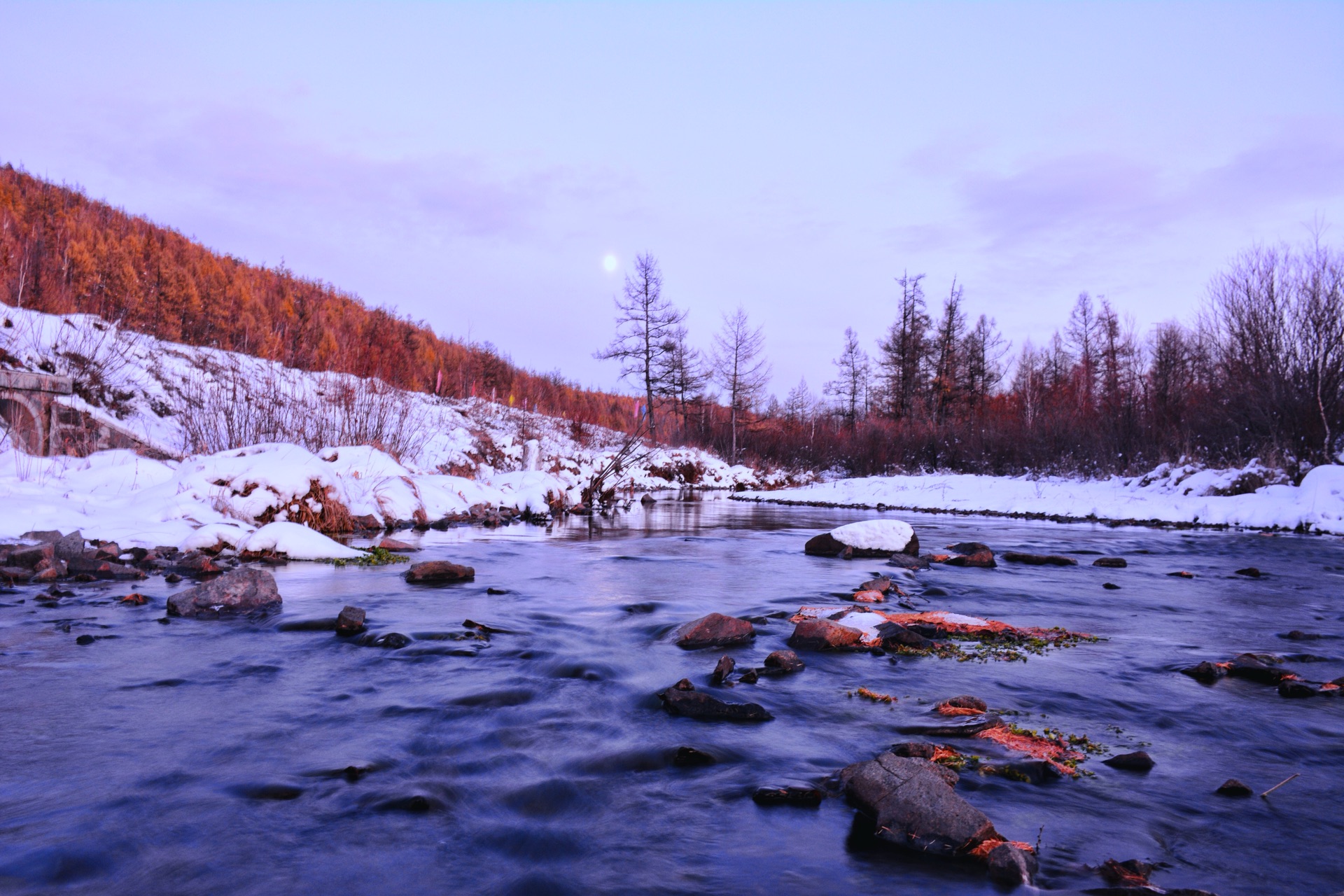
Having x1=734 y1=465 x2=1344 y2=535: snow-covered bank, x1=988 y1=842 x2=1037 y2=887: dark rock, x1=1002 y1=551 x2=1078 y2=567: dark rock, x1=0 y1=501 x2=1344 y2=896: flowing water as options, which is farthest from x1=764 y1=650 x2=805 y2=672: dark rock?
x1=734 y1=465 x2=1344 y2=535: snow-covered bank

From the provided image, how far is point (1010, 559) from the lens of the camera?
9.31m

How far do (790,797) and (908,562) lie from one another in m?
6.51

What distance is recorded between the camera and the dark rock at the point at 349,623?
15.7 feet

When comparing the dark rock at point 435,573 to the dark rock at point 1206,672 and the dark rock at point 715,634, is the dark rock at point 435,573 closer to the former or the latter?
the dark rock at point 715,634

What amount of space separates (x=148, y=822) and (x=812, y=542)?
843cm

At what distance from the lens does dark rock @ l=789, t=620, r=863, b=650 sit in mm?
4586

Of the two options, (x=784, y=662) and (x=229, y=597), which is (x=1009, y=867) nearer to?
(x=784, y=662)

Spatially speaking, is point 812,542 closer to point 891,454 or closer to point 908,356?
point 891,454

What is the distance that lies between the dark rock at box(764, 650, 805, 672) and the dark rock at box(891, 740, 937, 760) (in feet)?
4.20

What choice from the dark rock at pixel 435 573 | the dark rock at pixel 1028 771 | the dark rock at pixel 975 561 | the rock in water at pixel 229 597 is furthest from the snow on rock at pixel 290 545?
the dark rock at pixel 975 561

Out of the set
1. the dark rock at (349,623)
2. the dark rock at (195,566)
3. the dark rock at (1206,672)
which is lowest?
the dark rock at (1206,672)

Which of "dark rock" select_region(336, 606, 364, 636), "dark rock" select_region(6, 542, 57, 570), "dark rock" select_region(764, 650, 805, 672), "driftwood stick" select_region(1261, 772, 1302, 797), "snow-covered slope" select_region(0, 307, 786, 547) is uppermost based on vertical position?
"snow-covered slope" select_region(0, 307, 786, 547)

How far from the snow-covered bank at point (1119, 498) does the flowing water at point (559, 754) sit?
31.8 feet

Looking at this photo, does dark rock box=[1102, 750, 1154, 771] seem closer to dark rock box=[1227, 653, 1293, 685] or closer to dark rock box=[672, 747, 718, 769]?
dark rock box=[672, 747, 718, 769]
